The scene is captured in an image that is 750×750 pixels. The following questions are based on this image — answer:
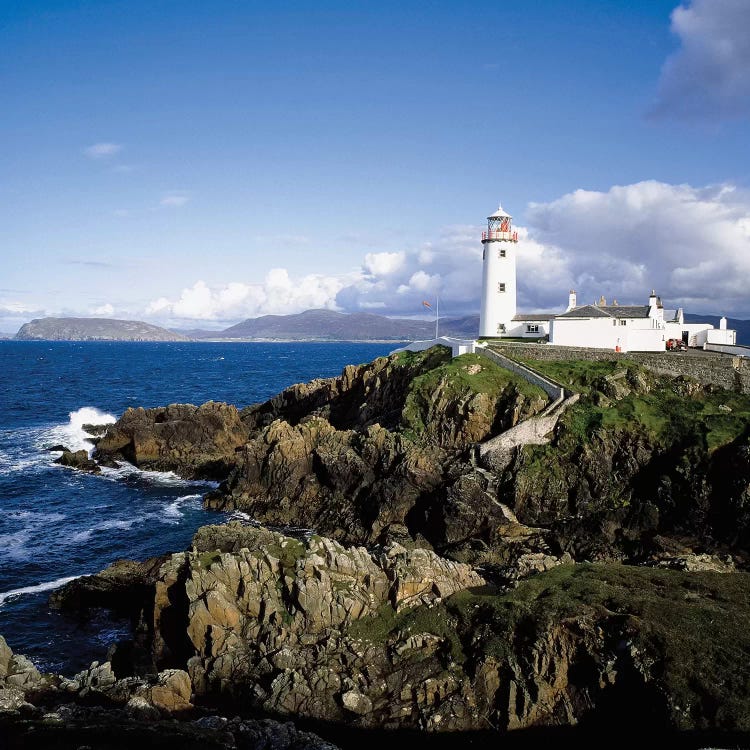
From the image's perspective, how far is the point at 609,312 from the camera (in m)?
60.8

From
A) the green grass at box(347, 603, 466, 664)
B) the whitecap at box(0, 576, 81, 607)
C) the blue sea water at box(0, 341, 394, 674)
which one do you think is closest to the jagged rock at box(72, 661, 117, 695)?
the blue sea water at box(0, 341, 394, 674)


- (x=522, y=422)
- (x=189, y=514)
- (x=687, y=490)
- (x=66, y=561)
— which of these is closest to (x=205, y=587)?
(x=66, y=561)

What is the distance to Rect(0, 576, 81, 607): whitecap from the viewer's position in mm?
32906

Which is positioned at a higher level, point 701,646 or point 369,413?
point 369,413

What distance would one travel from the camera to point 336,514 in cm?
4231

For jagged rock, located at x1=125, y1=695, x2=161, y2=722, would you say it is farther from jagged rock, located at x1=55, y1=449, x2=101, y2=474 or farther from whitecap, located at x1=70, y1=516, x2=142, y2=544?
jagged rock, located at x1=55, y1=449, x2=101, y2=474

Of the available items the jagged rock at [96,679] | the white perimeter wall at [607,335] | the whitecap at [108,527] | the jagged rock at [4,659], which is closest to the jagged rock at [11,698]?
the jagged rock at [4,659]

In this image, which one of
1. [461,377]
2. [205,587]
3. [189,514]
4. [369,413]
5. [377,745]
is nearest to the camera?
[377,745]

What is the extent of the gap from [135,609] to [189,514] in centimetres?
1352

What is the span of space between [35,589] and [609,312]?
2032 inches

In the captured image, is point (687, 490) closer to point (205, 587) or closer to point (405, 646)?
point (405, 646)

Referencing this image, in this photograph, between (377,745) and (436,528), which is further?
(436,528)

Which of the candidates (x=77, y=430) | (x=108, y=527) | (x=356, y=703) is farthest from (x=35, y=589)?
(x=77, y=430)

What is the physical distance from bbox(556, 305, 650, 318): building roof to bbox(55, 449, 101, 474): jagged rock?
148 ft
